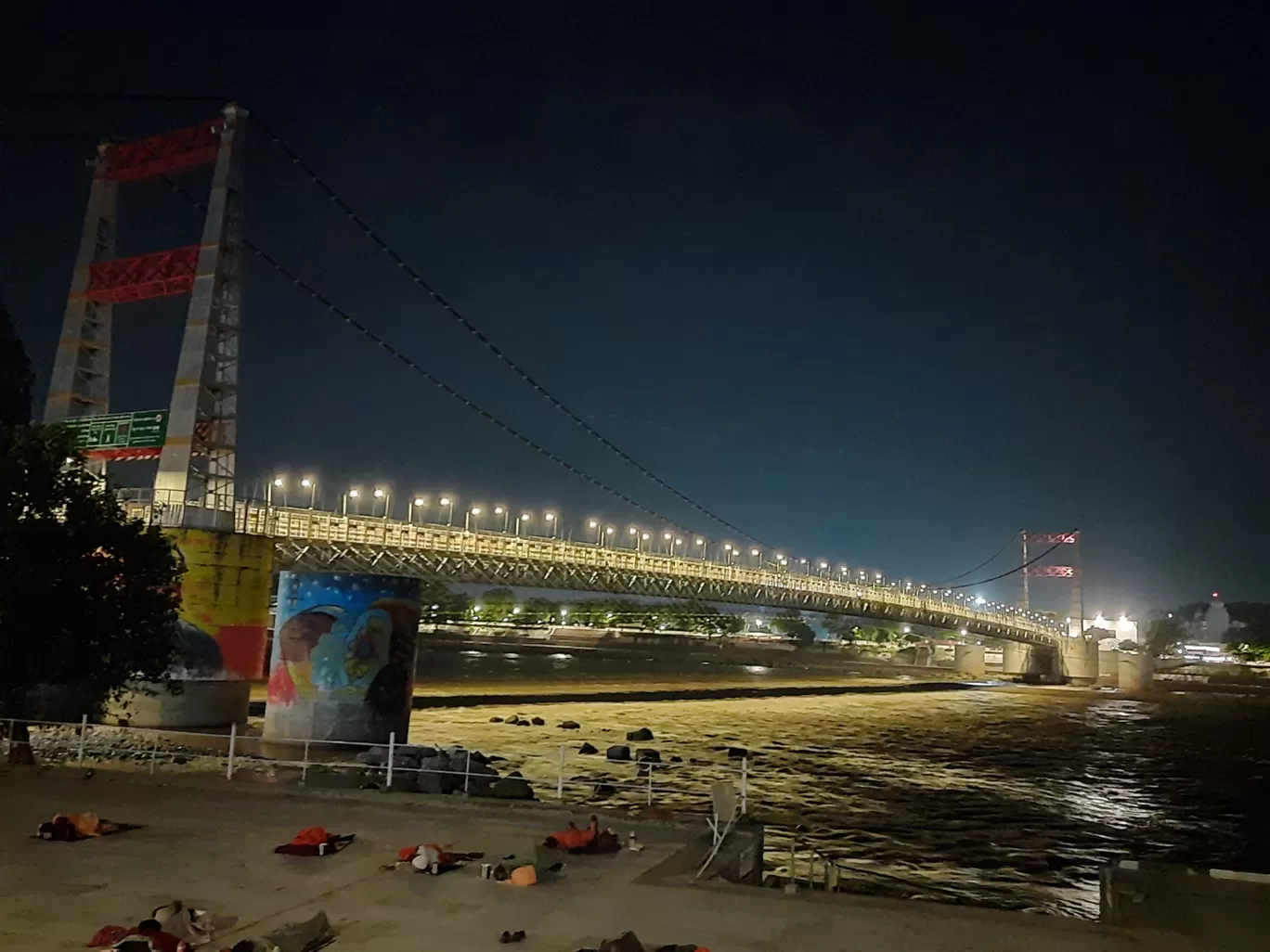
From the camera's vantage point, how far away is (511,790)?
17688 millimetres

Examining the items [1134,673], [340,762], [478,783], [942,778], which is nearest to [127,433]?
[340,762]

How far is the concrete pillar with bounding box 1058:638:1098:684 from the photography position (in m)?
120

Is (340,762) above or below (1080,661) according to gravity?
below

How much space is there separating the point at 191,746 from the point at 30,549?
26.4 ft

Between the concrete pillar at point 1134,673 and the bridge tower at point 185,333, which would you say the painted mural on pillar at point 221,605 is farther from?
the concrete pillar at point 1134,673

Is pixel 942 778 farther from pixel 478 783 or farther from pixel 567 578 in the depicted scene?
pixel 567 578

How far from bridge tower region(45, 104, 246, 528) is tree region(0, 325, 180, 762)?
522 inches

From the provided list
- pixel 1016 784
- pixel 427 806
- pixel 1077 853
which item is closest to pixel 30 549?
pixel 427 806

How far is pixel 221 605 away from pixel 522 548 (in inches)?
1413

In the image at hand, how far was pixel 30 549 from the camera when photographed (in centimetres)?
1919

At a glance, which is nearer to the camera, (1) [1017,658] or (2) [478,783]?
(2) [478,783]

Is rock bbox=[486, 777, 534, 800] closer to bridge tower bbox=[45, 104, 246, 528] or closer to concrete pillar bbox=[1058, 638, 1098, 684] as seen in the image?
bridge tower bbox=[45, 104, 246, 528]

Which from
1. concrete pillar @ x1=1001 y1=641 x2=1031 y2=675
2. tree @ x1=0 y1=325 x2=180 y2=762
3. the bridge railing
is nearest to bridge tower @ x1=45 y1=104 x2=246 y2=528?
the bridge railing

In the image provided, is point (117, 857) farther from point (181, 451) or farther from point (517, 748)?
point (181, 451)
